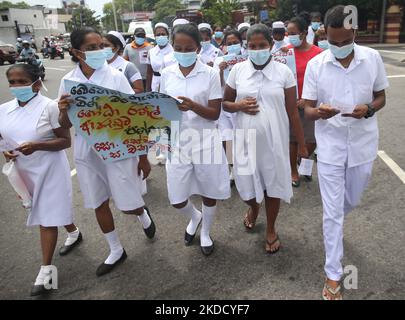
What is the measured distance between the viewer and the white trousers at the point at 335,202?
2.54 m

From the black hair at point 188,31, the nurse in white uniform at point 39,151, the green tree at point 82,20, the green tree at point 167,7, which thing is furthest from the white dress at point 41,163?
the green tree at point 167,7

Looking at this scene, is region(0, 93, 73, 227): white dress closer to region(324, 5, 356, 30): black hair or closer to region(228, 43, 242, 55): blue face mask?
region(324, 5, 356, 30): black hair

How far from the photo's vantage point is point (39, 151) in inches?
109

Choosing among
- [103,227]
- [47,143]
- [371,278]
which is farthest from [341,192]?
[47,143]

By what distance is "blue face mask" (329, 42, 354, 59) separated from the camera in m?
2.40

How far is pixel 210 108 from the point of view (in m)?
2.83

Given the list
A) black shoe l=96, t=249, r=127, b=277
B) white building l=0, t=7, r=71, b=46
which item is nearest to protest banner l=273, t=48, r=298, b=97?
black shoe l=96, t=249, r=127, b=277

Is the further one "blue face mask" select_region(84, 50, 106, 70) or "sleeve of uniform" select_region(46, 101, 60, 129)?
"sleeve of uniform" select_region(46, 101, 60, 129)

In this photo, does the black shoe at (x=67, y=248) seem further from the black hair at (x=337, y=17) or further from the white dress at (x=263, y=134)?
the black hair at (x=337, y=17)

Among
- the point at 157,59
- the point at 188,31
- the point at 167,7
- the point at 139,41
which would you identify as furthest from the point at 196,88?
the point at 167,7

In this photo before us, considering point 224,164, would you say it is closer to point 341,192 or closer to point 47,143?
point 341,192

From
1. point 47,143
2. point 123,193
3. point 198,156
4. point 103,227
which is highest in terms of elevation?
point 47,143
